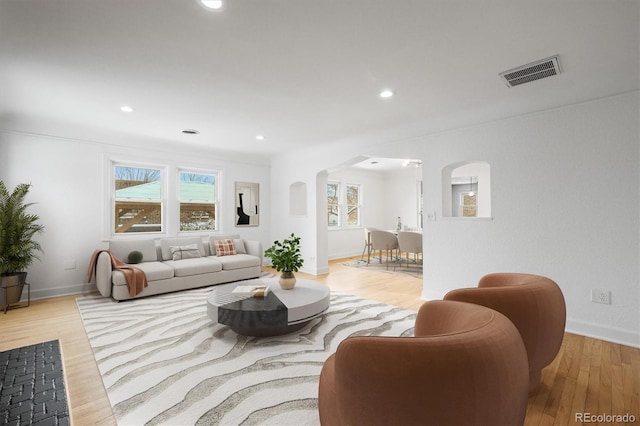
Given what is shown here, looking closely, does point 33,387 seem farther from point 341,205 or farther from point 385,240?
point 341,205

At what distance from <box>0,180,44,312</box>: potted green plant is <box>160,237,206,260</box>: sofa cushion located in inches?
62.3

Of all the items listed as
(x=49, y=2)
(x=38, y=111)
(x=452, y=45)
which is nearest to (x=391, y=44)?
(x=452, y=45)

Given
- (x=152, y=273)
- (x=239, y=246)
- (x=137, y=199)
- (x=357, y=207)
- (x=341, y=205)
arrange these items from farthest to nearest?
(x=357, y=207), (x=341, y=205), (x=239, y=246), (x=137, y=199), (x=152, y=273)

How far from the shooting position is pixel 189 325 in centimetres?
320

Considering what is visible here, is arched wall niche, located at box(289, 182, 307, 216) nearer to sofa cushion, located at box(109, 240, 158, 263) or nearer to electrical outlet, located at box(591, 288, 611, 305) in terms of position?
sofa cushion, located at box(109, 240, 158, 263)

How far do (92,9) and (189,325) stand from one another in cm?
282

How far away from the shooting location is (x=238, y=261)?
5207mm

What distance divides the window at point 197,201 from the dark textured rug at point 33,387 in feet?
10.7

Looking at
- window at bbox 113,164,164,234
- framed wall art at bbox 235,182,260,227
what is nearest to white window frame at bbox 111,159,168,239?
window at bbox 113,164,164,234

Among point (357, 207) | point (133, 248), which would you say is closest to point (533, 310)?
point (133, 248)

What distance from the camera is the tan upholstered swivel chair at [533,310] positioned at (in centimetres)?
185

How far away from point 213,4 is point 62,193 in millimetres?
4218

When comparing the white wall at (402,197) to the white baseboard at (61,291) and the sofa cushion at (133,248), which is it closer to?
the sofa cushion at (133,248)

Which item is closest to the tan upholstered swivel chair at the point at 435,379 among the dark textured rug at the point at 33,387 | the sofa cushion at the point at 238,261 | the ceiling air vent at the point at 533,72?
the dark textured rug at the point at 33,387
